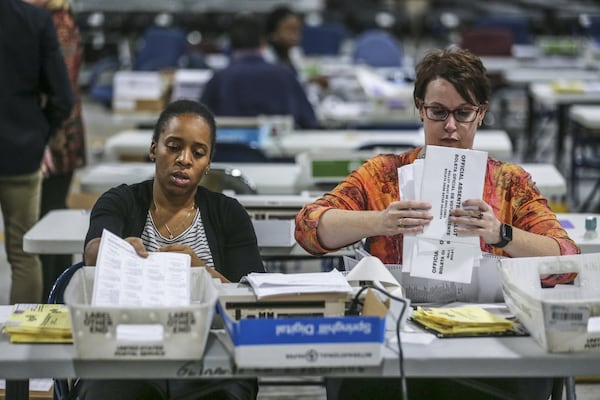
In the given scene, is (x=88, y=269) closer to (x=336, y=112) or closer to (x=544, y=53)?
(x=336, y=112)

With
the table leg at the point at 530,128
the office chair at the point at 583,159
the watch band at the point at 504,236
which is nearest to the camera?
the watch band at the point at 504,236

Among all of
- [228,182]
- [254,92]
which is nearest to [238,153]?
[228,182]

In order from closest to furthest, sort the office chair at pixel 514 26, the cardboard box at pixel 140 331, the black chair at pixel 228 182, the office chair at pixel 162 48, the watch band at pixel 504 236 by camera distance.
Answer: the cardboard box at pixel 140 331 → the watch band at pixel 504 236 → the black chair at pixel 228 182 → the office chair at pixel 162 48 → the office chair at pixel 514 26

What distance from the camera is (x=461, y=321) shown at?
2.41m

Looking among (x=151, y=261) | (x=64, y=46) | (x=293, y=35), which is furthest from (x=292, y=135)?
(x=151, y=261)

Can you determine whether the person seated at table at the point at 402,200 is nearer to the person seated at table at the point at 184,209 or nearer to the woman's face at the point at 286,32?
the person seated at table at the point at 184,209

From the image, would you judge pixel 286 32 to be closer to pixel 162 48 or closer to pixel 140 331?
pixel 162 48

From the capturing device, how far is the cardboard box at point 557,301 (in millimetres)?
2238

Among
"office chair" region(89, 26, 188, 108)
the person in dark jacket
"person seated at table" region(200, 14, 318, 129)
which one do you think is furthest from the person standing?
"office chair" region(89, 26, 188, 108)

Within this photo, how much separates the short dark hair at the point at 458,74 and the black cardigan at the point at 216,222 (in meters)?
0.63

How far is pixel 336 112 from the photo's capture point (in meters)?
6.98

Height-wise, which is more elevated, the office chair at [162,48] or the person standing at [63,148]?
the office chair at [162,48]

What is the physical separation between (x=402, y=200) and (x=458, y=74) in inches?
20.4

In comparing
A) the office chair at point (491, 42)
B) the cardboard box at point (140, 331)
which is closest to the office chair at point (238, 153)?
the cardboard box at point (140, 331)
